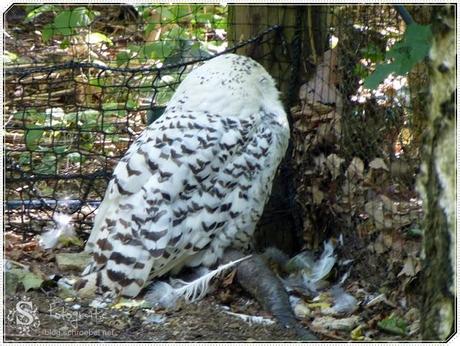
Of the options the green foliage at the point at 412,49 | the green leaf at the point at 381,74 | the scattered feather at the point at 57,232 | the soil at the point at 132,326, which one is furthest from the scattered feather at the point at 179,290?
the green foliage at the point at 412,49

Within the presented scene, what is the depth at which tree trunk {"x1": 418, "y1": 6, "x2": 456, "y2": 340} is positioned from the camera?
2.64 meters

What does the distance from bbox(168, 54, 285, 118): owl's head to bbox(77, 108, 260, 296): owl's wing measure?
0.09 m

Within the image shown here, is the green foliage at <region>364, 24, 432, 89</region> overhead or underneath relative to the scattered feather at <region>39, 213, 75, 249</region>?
overhead

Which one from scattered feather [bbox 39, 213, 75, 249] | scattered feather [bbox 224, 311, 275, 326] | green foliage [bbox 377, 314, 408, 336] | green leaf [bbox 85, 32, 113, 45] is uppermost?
green leaf [bbox 85, 32, 113, 45]

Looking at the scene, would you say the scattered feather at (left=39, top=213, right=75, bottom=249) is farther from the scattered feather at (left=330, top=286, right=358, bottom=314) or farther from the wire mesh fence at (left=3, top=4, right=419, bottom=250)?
the scattered feather at (left=330, top=286, right=358, bottom=314)

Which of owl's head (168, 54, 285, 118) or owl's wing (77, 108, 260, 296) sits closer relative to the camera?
owl's wing (77, 108, 260, 296)

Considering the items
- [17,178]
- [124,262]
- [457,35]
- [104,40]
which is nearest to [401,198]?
[124,262]

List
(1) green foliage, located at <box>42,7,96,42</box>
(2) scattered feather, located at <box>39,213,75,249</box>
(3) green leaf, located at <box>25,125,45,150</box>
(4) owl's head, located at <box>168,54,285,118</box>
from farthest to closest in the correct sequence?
(1) green foliage, located at <box>42,7,96,42</box> → (3) green leaf, located at <box>25,125,45,150</box> → (2) scattered feather, located at <box>39,213,75,249</box> → (4) owl's head, located at <box>168,54,285,118</box>

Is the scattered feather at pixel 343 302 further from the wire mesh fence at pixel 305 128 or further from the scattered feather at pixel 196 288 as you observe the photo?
the scattered feather at pixel 196 288

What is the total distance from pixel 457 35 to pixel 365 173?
208 cm

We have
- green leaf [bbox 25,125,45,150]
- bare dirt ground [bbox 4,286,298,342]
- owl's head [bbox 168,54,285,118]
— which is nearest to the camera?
bare dirt ground [bbox 4,286,298,342]

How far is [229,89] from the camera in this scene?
471 cm

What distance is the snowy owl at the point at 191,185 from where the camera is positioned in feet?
14.1

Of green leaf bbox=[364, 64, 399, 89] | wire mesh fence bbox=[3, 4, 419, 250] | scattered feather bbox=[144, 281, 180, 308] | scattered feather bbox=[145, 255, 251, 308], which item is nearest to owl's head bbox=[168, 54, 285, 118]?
wire mesh fence bbox=[3, 4, 419, 250]
